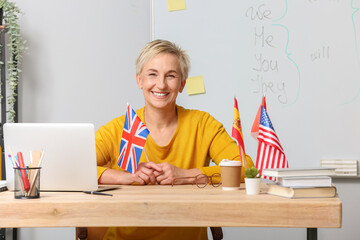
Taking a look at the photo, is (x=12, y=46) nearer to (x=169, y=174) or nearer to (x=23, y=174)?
(x=169, y=174)

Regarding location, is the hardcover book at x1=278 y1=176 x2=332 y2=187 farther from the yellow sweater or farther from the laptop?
the yellow sweater

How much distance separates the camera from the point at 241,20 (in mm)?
2686

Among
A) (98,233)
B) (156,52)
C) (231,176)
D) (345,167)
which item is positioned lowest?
(98,233)

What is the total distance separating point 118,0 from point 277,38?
1.15 metres

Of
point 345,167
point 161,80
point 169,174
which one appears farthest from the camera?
point 345,167

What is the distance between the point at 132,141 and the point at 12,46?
169cm

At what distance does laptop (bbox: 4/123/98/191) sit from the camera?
141 cm

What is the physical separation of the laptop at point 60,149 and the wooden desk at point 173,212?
234mm

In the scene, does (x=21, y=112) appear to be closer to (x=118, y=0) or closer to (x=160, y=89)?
(x=118, y=0)

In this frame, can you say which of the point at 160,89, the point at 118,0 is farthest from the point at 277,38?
the point at 118,0

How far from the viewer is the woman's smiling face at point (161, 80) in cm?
204

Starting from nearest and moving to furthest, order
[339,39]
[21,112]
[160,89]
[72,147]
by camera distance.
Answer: [72,147], [160,89], [339,39], [21,112]

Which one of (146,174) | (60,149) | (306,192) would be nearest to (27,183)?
(60,149)

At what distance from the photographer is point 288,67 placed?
2637mm
